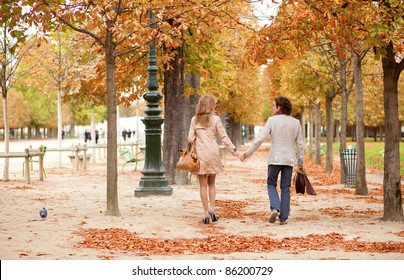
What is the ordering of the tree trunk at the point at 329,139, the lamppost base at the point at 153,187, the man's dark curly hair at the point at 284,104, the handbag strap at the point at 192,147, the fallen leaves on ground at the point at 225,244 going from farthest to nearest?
the tree trunk at the point at 329,139 < the lamppost base at the point at 153,187 < the handbag strap at the point at 192,147 < the man's dark curly hair at the point at 284,104 < the fallen leaves on ground at the point at 225,244

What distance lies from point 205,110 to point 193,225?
178 centimetres

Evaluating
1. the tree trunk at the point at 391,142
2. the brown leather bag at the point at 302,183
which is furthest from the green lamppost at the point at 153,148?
the tree trunk at the point at 391,142

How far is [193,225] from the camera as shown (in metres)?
10.7

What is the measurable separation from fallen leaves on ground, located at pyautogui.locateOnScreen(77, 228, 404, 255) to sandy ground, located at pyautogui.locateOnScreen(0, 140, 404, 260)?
15 mm

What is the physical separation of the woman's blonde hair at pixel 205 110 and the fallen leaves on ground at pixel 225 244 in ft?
7.02

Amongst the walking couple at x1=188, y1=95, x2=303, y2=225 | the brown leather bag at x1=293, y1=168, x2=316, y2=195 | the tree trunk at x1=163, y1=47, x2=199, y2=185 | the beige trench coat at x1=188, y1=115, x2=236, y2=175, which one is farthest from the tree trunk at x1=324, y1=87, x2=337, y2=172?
the beige trench coat at x1=188, y1=115, x2=236, y2=175

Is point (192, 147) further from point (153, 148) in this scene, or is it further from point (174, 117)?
point (174, 117)

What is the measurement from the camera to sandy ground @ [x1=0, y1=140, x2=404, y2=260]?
7.93 meters

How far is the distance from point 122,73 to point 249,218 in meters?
6.61

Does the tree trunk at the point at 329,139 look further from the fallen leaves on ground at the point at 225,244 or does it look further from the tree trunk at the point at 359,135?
the fallen leaves on ground at the point at 225,244

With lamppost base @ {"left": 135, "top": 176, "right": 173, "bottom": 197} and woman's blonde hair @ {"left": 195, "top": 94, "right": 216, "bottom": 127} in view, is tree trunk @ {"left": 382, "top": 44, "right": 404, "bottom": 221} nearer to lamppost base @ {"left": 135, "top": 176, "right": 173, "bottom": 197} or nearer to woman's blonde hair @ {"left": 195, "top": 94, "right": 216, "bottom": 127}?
woman's blonde hair @ {"left": 195, "top": 94, "right": 216, "bottom": 127}

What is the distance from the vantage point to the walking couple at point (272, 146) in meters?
10.6

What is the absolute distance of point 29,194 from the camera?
1587cm

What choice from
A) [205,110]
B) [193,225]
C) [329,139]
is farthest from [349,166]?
[193,225]
